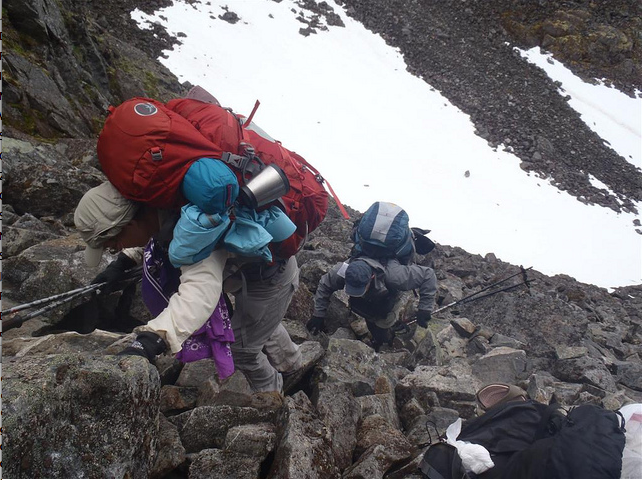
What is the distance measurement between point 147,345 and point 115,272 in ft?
4.39

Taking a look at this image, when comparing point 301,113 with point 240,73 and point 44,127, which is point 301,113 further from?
point 44,127

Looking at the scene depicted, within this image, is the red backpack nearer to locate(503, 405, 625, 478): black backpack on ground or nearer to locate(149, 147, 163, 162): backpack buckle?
locate(149, 147, 163, 162): backpack buckle

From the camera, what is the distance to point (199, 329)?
300 centimetres

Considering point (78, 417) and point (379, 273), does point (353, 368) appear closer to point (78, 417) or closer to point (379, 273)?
point (379, 273)

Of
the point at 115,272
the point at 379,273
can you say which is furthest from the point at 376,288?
the point at 115,272

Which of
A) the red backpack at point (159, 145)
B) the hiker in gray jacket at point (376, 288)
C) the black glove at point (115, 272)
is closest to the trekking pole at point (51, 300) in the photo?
the black glove at point (115, 272)

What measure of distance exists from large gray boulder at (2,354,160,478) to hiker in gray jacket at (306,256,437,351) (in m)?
3.12

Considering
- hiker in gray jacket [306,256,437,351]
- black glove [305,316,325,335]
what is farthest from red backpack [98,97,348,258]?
black glove [305,316,325,335]

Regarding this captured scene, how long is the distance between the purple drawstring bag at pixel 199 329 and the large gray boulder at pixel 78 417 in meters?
0.52

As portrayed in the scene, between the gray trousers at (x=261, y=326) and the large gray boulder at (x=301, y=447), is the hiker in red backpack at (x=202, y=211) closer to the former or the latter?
the gray trousers at (x=261, y=326)

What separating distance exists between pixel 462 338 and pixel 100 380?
5.89 metres

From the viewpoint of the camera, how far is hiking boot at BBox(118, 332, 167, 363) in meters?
2.53

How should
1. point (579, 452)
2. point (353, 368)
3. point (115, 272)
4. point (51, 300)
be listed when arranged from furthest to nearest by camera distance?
point (353, 368), point (115, 272), point (51, 300), point (579, 452)

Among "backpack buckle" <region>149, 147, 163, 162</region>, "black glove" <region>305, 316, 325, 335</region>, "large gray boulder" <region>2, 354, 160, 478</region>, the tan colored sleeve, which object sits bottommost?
"black glove" <region>305, 316, 325, 335</region>
